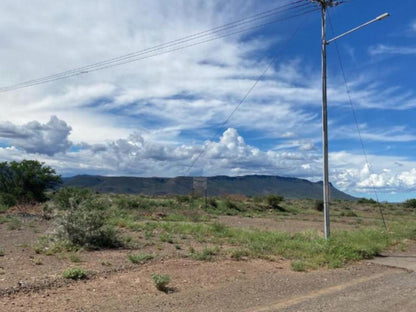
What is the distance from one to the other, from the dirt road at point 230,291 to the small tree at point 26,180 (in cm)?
3167

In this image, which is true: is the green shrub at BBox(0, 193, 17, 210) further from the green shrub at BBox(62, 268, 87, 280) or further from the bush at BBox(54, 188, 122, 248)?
the green shrub at BBox(62, 268, 87, 280)

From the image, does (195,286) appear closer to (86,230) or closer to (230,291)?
(230,291)

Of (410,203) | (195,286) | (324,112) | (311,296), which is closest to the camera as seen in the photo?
(311,296)

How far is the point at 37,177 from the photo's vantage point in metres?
40.2

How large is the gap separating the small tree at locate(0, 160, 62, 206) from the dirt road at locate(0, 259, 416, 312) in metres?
31.7

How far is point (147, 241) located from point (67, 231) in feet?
10.6

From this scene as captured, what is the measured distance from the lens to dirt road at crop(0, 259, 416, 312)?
778cm

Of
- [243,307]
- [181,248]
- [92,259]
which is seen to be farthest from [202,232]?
[243,307]

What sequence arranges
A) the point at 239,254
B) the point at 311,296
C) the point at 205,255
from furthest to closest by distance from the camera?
the point at 239,254 → the point at 205,255 → the point at 311,296

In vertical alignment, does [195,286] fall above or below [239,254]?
below

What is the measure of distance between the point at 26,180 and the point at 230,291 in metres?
35.3

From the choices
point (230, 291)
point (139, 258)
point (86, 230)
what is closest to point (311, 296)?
point (230, 291)

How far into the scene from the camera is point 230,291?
907 cm

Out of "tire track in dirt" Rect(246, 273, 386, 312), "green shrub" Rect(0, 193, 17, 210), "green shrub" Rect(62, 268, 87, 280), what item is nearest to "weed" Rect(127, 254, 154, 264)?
"green shrub" Rect(62, 268, 87, 280)
